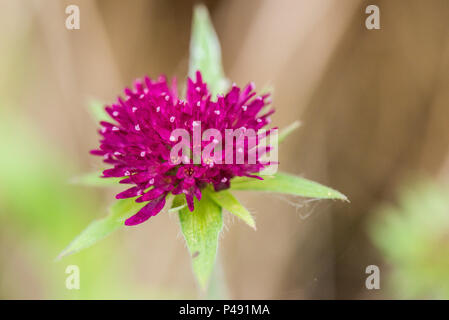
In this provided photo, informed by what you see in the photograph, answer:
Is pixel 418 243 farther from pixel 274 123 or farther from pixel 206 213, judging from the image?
pixel 206 213

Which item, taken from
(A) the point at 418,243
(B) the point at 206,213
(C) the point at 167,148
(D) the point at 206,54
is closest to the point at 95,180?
(C) the point at 167,148

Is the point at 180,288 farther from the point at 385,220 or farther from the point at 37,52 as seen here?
the point at 37,52

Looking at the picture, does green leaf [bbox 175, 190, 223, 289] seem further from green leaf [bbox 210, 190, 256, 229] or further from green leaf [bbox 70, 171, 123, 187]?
green leaf [bbox 70, 171, 123, 187]

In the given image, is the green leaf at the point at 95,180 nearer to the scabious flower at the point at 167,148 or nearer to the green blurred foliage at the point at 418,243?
the scabious flower at the point at 167,148

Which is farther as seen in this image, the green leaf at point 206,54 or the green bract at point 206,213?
the green leaf at point 206,54

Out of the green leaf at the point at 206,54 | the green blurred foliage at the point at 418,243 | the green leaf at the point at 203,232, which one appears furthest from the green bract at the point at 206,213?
the green blurred foliage at the point at 418,243

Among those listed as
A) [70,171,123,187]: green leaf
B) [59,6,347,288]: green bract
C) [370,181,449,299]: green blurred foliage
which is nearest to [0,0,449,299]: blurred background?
[370,181,449,299]: green blurred foliage

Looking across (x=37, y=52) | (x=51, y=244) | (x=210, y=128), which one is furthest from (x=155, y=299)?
(x=37, y=52)
